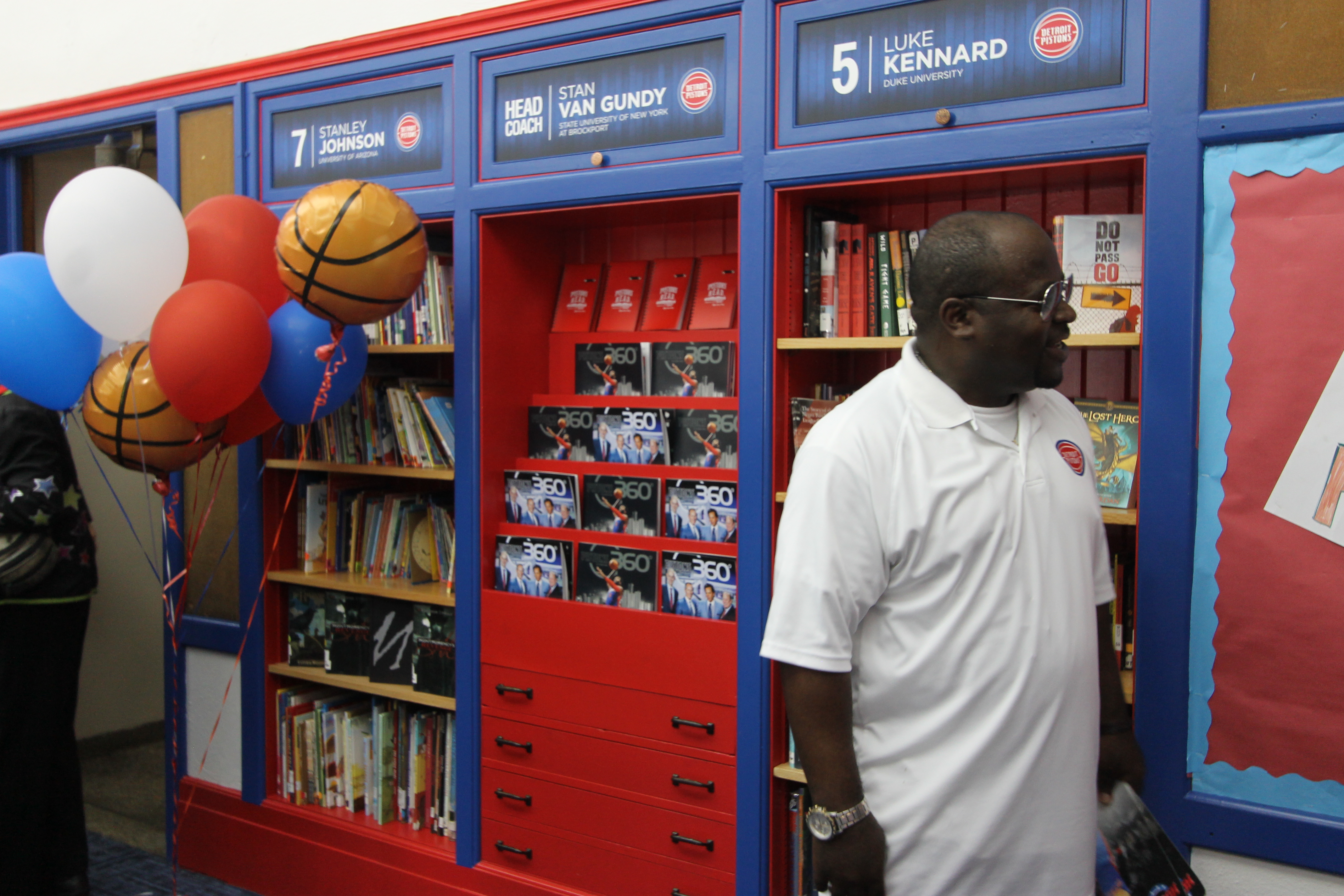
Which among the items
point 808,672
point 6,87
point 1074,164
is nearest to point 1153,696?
point 808,672

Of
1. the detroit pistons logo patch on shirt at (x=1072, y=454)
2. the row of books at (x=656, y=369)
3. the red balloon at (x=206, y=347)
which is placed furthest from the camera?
the row of books at (x=656, y=369)

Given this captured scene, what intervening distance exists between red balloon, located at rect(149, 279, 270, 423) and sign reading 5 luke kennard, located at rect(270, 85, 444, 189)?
749 millimetres

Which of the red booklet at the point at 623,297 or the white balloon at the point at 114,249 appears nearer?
the white balloon at the point at 114,249

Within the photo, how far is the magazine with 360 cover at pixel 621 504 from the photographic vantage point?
2539 mm

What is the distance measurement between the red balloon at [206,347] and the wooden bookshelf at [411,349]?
23.0 inches

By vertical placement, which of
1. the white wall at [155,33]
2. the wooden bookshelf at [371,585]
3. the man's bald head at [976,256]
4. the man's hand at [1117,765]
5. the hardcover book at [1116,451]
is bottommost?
the man's hand at [1117,765]

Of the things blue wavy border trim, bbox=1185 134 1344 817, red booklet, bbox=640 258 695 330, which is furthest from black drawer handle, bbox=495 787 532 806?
blue wavy border trim, bbox=1185 134 1344 817

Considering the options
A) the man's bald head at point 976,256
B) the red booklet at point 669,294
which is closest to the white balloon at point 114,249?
the red booklet at point 669,294

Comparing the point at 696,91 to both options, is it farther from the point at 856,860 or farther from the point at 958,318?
the point at 856,860

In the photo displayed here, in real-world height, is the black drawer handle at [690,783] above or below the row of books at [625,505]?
below

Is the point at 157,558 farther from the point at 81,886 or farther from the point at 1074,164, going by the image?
the point at 1074,164

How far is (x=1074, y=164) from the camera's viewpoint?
1.95 meters

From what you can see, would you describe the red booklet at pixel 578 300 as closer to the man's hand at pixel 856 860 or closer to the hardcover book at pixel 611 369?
the hardcover book at pixel 611 369

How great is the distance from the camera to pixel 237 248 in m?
2.42
